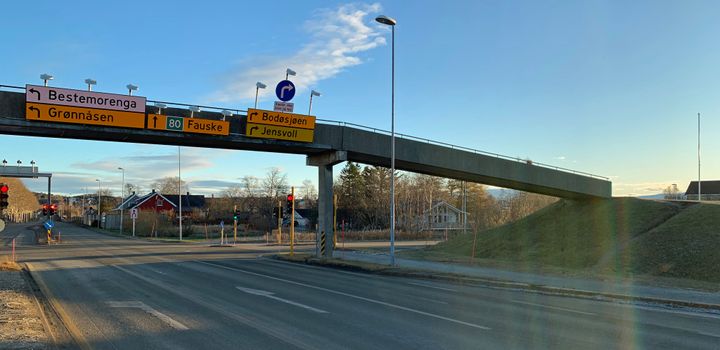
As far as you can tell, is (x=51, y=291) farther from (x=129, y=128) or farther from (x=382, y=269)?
(x=382, y=269)

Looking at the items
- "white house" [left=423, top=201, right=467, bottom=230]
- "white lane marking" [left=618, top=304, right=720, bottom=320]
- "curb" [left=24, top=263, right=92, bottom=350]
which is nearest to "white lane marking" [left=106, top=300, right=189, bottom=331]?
"curb" [left=24, top=263, right=92, bottom=350]

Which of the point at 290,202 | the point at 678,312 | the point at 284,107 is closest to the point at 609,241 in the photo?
the point at 678,312

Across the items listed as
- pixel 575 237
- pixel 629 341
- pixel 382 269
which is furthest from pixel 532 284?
pixel 575 237

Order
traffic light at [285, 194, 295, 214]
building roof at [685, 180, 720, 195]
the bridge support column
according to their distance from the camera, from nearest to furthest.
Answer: the bridge support column, traffic light at [285, 194, 295, 214], building roof at [685, 180, 720, 195]

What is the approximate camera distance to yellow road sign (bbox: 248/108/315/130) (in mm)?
24938

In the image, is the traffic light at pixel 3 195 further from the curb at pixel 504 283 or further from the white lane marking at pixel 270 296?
the curb at pixel 504 283

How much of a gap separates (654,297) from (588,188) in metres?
20.4

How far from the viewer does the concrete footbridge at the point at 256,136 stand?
2061 centimetres

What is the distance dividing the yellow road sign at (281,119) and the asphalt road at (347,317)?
9795mm

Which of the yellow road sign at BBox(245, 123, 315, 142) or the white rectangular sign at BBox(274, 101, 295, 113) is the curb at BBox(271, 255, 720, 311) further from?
the white rectangular sign at BBox(274, 101, 295, 113)

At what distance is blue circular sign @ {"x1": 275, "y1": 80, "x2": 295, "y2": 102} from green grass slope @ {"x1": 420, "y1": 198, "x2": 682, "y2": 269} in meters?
12.1

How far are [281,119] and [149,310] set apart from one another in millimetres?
15686

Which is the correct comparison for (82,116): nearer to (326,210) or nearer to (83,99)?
(83,99)

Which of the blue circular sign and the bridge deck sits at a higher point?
the blue circular sign
